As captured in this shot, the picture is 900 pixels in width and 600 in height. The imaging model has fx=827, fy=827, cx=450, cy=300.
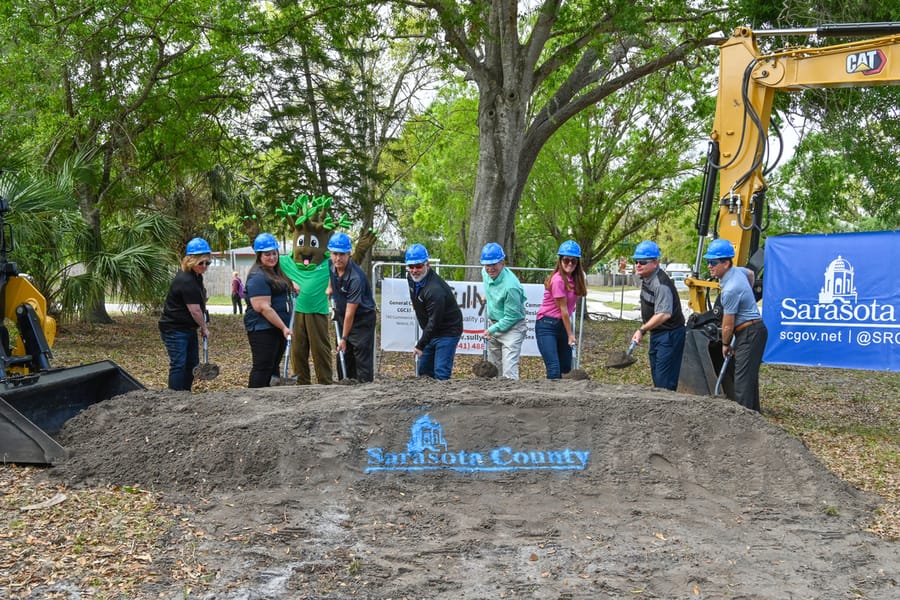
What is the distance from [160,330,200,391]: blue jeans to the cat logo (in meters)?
7.34

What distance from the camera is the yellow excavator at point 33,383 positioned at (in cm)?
594

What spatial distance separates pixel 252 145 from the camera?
20.2 metres

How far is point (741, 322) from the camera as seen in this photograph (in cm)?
852

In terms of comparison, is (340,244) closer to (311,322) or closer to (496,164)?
(311,322)

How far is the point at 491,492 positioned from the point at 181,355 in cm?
372

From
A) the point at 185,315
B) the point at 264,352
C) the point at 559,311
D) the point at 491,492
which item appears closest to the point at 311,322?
the point at 264,352

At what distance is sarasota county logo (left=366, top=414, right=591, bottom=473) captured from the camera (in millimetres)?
6340

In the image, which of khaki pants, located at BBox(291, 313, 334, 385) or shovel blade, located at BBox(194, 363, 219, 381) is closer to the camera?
shovel blade, located at BBox(194, 363, 219, 381)

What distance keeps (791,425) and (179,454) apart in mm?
6533

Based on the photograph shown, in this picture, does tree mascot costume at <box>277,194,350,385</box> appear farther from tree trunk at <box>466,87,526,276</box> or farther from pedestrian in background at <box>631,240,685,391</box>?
tree trunk at <box>466,87,526,276</box>

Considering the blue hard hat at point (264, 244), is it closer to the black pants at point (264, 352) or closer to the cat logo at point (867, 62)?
the black pants at point (264, 352)

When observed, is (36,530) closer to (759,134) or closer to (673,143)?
(759,134)

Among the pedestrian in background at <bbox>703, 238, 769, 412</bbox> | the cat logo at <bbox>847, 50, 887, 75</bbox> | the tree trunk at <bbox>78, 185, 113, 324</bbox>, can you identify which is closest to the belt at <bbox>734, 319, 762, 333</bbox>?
the pedestrian in background at <bbox>703, 238, 769, 412</bbox>

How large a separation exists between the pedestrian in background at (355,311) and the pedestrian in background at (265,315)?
0.58 meters
